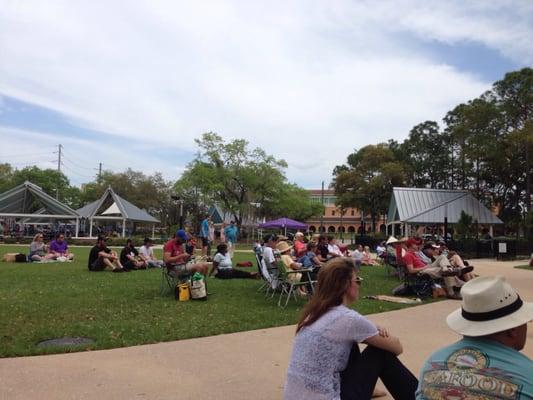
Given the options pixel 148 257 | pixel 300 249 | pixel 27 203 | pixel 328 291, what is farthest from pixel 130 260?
pixel 27 203

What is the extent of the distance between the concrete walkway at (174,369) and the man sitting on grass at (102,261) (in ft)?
30.6

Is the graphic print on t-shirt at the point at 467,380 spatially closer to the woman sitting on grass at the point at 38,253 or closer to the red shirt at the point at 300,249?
the red shirt at the point at 300,249

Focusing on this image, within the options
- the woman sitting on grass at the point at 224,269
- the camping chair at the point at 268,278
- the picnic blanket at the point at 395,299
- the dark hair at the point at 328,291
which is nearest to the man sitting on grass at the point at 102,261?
the woman sitting on grass at the point at 224,269

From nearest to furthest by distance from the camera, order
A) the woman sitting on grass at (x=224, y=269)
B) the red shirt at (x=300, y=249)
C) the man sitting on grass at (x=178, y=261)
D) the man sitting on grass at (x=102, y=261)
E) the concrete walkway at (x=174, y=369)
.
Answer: the concrete walkway at (x=174, y=369)
the man sitting on grass at (x=178, y=261)
the red shirt at (x=300, y=249)
the woman sitting on grass at (x=224, y=269)
the man sitting on grass at (x=102, y=261)

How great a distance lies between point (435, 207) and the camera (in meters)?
39.4

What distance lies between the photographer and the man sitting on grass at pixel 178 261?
10.3m

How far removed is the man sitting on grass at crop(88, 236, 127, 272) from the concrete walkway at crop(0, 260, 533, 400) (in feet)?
30.6

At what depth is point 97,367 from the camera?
17.4 feet

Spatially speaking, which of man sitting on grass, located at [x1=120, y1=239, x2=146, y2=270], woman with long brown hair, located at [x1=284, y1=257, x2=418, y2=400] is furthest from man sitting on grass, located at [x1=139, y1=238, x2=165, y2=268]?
woman with long brown hair, located at [x1=284, y1=257, x2=418, y2=400]

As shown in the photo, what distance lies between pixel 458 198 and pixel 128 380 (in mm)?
38890

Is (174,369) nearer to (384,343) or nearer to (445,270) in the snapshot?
(384,343)

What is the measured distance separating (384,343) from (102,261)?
43.5 ft

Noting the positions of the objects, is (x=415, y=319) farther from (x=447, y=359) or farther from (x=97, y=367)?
(x=447, y=359)

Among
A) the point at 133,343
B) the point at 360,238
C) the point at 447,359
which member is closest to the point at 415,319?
the point at 133,343
